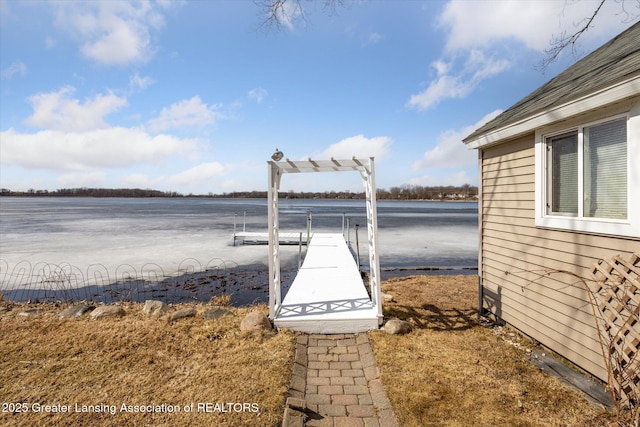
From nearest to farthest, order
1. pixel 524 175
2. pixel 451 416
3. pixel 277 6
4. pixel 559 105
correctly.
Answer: pixel 451 416, pixel 559 105, pixel 524 175, pixel 277 6

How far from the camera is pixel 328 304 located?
502 cm

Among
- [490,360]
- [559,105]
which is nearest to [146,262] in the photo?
[490,360]

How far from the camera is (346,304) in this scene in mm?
5000

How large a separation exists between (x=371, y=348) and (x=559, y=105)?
3.48 metres

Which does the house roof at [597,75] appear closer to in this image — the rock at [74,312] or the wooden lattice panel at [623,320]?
the wooden lattice panel at [623,320]

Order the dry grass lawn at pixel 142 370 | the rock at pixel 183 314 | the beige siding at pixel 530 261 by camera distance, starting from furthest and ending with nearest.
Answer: the rock at pixel 183 314, the beige siding at pixel 530 261, the dry grass lawn at pixel 142 370

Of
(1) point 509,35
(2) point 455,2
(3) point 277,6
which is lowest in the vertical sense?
(3) point 277,6

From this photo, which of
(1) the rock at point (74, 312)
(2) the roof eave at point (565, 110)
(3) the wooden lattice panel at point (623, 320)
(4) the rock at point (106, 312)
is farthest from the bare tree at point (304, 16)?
(1) the rock at point (74, 312)

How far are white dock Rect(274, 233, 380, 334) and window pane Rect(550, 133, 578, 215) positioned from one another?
266 centimetres

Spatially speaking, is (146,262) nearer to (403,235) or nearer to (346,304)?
(346,304)

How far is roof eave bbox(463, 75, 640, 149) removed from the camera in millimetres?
2764

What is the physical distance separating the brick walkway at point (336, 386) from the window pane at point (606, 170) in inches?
111

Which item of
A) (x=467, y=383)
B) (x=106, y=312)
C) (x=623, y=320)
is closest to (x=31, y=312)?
(x=106, y=312)

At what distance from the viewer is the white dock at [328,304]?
4430 millimetres
